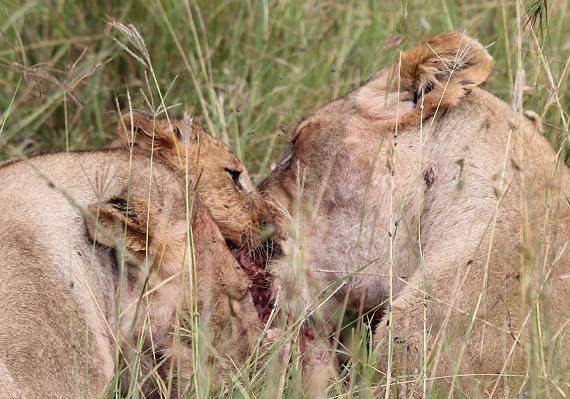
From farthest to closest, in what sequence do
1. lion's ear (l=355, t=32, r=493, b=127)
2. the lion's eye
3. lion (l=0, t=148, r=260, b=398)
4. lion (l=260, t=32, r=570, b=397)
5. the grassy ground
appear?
the grassy ground, the lion's eye, lion's ear (l=355, t=32, r=493, b=127), lion (l=260, t=32, r=570, b=397), lion (l=0, t=148, r=260, b=398)

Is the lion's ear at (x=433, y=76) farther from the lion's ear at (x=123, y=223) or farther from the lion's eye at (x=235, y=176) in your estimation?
the lion's ear at (x=123, y=223)

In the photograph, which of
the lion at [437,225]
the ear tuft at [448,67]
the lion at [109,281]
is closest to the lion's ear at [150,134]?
the lion at [109,281]

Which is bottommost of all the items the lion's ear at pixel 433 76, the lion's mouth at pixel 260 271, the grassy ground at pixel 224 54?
the lion's mouth at pixel 260 271

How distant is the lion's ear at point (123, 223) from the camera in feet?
9.35

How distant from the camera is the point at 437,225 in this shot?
10.2 feet

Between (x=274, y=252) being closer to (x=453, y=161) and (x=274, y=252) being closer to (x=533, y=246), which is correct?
(x=453, y=161)

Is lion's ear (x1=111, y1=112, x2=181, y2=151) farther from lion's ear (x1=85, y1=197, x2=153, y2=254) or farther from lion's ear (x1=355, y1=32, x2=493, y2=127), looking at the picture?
lion's ear (x1=355, y1=32, x2=493, y2=127)

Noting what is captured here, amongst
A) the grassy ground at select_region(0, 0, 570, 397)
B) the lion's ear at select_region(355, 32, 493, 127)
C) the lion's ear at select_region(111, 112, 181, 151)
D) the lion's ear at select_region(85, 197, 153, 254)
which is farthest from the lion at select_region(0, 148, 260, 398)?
the grassy ground at select_region(0, 0, 570, 397)

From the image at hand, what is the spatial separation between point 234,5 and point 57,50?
85cm

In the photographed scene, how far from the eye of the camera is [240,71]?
16.5 feet

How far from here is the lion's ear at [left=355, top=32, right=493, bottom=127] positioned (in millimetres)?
3266

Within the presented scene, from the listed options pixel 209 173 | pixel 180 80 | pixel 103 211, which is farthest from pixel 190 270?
pixel 180 80

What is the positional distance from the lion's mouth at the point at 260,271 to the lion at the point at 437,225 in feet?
0.12

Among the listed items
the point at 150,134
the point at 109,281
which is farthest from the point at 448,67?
the point at 109,281
